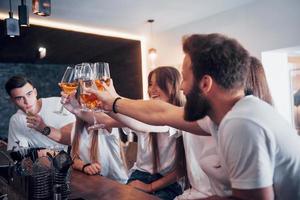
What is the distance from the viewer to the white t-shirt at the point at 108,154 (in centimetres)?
200

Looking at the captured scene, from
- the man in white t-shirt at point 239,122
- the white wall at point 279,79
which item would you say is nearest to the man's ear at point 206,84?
the man in white t-shirt at point 239,122

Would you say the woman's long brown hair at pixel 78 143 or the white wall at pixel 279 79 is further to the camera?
the white wall at pixel 279 79

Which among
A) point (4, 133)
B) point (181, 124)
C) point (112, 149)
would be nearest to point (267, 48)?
point (112, 149)

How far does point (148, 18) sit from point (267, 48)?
69.4 inches

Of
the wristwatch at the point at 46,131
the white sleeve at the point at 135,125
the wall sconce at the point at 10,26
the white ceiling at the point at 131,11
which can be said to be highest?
the white ceiling at the point at 131,11

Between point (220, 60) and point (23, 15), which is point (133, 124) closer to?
point (220, 60)

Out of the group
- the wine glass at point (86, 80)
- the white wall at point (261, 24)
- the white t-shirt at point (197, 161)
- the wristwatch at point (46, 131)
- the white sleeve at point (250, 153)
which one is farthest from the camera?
the white wall at point (261, 24)

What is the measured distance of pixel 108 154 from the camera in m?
2.03

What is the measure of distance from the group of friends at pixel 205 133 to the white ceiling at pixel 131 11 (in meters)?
1.96

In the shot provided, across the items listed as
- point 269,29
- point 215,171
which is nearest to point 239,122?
point 215,171

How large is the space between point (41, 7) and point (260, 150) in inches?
80.3

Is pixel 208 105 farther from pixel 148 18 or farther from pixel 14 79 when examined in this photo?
pixel 148 18

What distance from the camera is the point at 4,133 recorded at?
4.69 meters

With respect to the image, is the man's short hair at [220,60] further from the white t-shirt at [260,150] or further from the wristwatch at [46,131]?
the wristwatch at [46,131]
